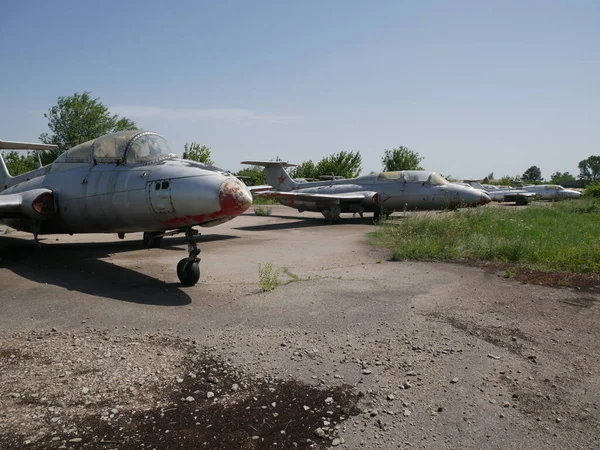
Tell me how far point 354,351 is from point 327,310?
1.43 meters

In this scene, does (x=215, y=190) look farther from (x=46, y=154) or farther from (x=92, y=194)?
(x=46, y=154)

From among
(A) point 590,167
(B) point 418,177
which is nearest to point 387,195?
(B) point 418,177

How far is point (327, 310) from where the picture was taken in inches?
235

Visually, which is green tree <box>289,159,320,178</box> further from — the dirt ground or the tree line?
the dirt ground

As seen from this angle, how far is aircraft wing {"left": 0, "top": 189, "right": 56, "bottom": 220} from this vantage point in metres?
9.14

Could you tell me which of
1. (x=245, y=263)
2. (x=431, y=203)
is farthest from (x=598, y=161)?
(x=245, y=263)

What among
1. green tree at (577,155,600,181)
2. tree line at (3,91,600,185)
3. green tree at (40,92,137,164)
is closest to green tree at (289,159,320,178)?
tree line at (3,91,600,185)

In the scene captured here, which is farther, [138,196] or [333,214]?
[333,214]

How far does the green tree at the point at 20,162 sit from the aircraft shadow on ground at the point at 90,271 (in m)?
49.1

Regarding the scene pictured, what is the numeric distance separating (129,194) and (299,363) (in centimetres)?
541

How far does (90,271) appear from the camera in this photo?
29.0 ft

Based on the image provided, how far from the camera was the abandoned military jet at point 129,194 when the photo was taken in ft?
23.6

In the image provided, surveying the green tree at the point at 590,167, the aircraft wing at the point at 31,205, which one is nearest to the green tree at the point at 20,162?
the aircraft wing at the point at 31,205

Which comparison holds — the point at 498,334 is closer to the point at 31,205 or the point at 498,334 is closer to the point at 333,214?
the point at 31,205
